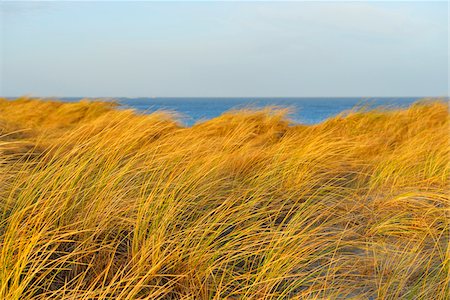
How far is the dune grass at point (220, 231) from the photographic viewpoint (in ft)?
5.59

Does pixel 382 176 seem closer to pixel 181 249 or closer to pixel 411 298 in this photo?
pixel 411 298

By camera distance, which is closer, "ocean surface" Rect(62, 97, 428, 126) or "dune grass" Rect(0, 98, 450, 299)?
"dune grass" Rect(0, 98, 450, 299)

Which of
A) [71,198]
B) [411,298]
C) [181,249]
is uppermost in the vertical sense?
[71,198]

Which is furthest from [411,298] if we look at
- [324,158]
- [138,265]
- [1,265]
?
[324,158]

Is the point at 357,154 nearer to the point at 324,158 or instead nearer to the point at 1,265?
the point at 324,158

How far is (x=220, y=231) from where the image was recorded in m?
1.93

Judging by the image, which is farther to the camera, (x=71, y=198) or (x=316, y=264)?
(x=71, y=198)

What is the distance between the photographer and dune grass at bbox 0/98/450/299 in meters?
→ 1.70

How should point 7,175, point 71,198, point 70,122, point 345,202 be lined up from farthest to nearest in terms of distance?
point 70,122
point 345,202
point 7,175
point 71,198

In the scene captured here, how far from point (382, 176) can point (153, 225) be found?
6.12 feet

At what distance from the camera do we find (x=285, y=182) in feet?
9.45

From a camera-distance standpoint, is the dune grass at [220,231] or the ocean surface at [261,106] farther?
the ocean surface at [261,106]

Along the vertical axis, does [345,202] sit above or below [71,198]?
below

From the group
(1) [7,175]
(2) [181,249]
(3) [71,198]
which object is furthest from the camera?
(1) [7,175]
